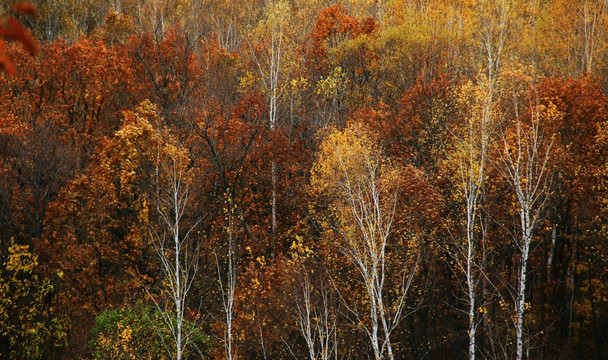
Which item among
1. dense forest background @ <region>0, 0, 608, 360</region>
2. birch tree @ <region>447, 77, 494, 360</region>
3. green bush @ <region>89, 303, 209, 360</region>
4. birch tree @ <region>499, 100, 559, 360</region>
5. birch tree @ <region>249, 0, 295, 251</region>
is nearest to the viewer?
birch tree @ <region>499, 100, 559, 360</region>

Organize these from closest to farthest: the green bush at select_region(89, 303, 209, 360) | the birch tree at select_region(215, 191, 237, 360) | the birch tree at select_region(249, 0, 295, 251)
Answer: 1. the birch tree at select_region(215, 191, 237, 360)
2. the green bush at select_region(89, 303, 209, 360)
3. the birch tree at select_region(249, 0, 295, 251)

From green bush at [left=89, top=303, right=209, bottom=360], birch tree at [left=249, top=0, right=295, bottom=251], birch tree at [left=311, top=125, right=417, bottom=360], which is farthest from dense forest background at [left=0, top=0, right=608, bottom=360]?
birch tree at [left=249, top=0, right=295, bottom=251]

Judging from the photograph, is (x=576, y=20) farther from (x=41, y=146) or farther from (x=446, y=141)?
(x=41, y=146)

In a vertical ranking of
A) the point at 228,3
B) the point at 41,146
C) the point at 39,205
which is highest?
the point at 228,3

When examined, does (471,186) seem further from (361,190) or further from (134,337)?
(134,337)

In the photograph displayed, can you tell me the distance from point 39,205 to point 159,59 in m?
17.3

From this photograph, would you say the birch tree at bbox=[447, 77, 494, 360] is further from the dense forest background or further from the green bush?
the green bush

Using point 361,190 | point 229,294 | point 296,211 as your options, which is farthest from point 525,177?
point 229,294

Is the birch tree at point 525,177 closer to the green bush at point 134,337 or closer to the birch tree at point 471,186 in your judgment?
the birch tree at point 471,186

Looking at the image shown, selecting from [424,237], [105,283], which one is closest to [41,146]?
[105,283]

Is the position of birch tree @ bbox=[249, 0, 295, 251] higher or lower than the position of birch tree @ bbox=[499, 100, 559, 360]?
higher

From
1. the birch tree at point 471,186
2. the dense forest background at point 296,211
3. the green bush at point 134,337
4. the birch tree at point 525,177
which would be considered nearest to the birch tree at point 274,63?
the dense forest background at point 296,211

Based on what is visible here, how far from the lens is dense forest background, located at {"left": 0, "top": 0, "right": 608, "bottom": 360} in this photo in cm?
2655

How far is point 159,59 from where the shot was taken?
1831 inches
